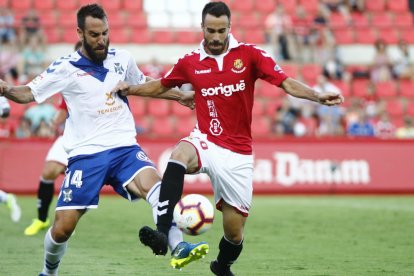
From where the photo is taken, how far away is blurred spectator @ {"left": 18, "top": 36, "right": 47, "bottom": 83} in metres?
22.3

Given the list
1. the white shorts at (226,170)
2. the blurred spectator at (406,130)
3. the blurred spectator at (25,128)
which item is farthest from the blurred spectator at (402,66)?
the white shorts at (226,170)

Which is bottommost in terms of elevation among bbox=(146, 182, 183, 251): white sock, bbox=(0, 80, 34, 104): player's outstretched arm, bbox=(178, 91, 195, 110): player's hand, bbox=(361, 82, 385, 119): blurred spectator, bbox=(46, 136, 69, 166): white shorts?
bbox=(361, 82, 385, 119): blurred spectator

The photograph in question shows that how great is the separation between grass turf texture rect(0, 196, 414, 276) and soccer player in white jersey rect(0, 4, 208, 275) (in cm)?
139

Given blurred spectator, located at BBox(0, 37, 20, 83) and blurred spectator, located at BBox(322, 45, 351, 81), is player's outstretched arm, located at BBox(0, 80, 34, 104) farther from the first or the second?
blurred spectator, located at BBox(322, 45, 351, 81)

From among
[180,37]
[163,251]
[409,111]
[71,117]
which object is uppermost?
[71,117]

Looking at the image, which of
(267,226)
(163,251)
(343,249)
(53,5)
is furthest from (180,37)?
(163,251)

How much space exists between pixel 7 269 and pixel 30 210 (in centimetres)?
697

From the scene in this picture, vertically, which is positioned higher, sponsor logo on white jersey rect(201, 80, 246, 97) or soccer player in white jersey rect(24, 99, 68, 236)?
sponsor logo on white jersey rect(201, 80, 246, 97)

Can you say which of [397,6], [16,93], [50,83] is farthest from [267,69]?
[397,6]

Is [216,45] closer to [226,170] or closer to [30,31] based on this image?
[226,170]

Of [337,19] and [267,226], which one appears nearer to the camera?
[267,226]

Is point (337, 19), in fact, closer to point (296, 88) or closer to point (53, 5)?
point (53, 5)

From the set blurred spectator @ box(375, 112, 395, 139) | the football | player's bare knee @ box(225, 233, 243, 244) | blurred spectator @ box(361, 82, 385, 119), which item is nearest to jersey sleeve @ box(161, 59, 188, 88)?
the football

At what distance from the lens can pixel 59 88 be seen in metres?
8.46
